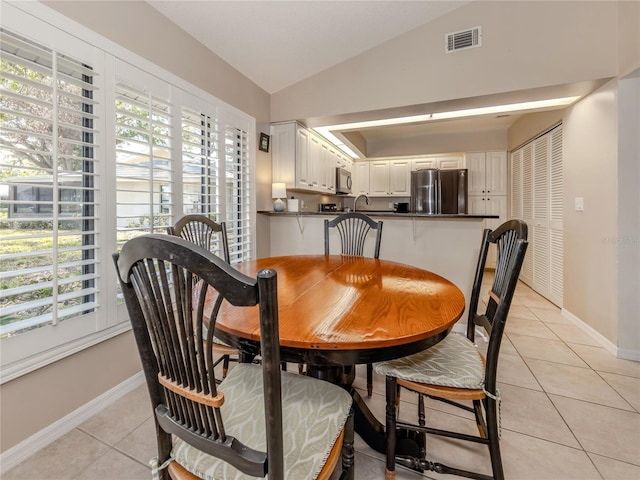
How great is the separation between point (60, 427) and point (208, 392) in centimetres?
150

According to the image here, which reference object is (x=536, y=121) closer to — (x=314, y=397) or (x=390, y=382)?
(x=390, y=382)

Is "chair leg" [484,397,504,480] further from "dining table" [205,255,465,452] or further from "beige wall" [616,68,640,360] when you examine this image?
"beige wall" [616,68,640,360]

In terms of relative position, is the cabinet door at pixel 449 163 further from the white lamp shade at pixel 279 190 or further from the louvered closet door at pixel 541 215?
the white lamp shade at pixel 279 190

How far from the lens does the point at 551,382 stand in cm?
198

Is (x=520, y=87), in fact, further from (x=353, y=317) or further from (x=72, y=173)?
(x=72, y=173)

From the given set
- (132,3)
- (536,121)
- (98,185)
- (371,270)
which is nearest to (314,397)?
(371,270)

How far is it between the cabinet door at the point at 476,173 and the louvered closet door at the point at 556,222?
175 cm

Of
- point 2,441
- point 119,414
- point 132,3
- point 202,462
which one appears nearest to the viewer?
point 202,462

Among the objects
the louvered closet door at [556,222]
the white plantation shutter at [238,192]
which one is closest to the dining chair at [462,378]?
the white plantation shutter at [238,192]

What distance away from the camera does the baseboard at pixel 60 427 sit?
134cm

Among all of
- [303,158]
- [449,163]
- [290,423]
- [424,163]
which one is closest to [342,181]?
[303,158]

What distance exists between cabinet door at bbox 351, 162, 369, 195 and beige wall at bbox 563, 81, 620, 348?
11.4 feet

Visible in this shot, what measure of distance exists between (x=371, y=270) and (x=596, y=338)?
242 centimetres

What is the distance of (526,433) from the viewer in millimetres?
1526
